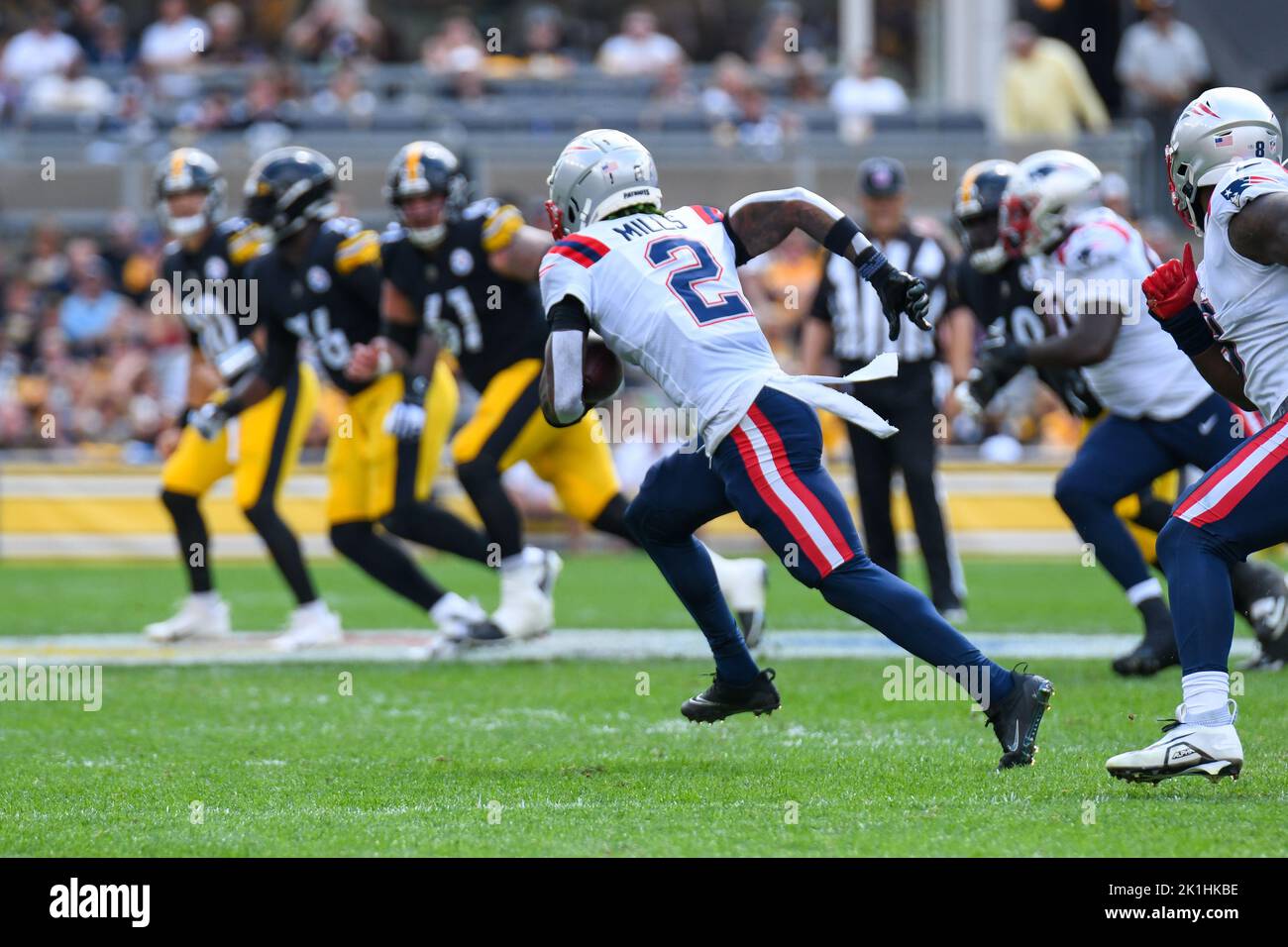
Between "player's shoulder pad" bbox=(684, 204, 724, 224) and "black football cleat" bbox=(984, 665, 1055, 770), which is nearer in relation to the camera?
"black football cleat" bbox=(984, 665, 1055, 770)

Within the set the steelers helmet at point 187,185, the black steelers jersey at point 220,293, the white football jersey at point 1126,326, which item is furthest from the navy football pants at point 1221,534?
the steelers helmet at point 187,185

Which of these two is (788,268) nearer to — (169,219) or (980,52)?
(980,52)

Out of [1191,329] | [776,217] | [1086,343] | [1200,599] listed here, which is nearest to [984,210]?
[1086,343]

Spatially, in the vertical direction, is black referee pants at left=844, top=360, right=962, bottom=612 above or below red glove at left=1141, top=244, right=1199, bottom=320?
below

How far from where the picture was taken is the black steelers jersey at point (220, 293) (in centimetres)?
873

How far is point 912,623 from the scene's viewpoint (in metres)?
4.89

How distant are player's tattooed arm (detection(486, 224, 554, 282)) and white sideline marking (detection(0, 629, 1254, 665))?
66.0 inches

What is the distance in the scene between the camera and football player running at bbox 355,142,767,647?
7.98 meters

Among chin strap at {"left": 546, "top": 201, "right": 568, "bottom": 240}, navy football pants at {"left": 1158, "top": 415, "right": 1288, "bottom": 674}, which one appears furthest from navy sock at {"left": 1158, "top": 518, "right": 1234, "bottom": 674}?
chin strap at {"left": 546, "top": 201, "right": 568, "bottom": 240}

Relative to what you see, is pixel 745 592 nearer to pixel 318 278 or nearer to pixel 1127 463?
pixel 1127 463

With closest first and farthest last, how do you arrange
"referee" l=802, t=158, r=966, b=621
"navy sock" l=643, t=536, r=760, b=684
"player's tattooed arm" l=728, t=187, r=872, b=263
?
"player's tattooed arm" l=728, t=187, r=872, b=263 < "navy sock" l=643, t=536, r=760, b=684 < "referee" l=802, t=158, r=966, b=621

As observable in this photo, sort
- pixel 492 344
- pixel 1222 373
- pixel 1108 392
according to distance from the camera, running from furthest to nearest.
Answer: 1. pixel 492 344
2. pixel 1108 392
3. pixel 1222 373

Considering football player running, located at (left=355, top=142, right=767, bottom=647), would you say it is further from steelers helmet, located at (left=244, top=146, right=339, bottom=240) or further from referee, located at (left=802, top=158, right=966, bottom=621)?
referee, located at (left=802, top=158, right=966, bottom=621)

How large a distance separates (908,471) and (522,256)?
2.35 meters
